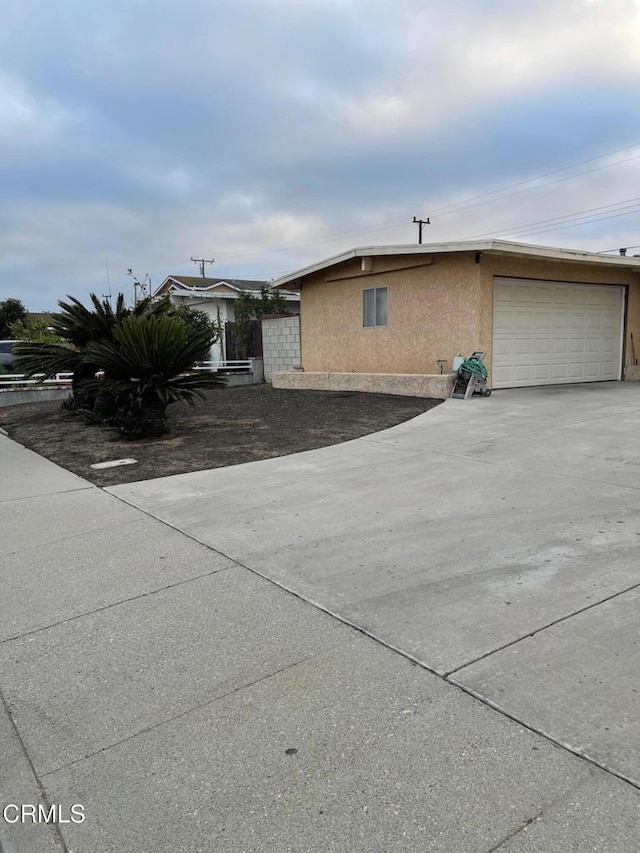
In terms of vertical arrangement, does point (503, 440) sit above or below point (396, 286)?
below

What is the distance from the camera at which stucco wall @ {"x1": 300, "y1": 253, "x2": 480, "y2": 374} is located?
13492 mm

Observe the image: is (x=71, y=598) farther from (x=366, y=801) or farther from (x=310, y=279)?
(x=310, y=279)

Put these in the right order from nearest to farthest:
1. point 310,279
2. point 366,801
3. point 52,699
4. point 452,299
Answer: point 366,801, point 52,699, point 452,299, point 310,279

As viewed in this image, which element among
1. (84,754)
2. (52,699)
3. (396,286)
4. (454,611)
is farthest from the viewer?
(396,286)

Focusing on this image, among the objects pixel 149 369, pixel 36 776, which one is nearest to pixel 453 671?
pixel 36 776

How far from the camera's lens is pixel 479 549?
434cm

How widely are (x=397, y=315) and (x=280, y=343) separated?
5.64 meters

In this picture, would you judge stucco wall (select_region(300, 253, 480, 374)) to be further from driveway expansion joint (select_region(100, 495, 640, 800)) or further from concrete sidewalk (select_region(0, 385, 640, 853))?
driveway expansion joint (select_region(100, 495, 640, 800))

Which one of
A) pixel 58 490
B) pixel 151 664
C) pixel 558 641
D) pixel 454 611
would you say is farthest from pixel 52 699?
pixel 58 490

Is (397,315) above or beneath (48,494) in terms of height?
above

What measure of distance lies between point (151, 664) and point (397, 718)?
1.29m

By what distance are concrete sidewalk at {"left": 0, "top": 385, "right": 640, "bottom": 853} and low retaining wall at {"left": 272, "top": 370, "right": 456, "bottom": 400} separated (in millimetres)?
7323

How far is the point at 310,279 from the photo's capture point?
17.5 m

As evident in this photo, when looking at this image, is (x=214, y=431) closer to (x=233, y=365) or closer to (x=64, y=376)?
(x=64, y=376)
